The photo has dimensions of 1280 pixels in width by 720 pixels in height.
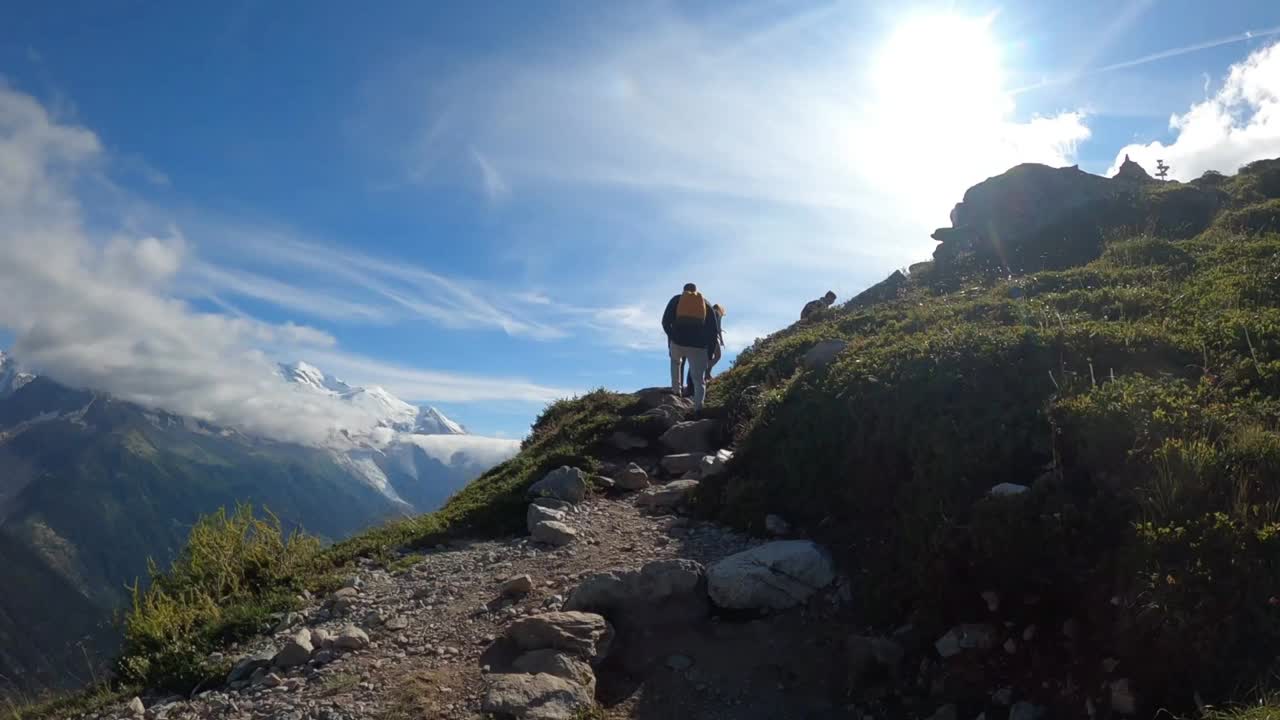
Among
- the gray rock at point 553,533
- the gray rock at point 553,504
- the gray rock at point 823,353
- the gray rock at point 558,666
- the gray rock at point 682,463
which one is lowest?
the gray rock at point 558,666

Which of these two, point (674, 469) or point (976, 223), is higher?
point (976, 223)

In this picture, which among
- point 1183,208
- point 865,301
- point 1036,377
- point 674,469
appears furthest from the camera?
point 865,301

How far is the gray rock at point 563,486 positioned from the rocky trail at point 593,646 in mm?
2394

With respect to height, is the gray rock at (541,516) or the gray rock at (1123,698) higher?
the gray rock at (541,516)

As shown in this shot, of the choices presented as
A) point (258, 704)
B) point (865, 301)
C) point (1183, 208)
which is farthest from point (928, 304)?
point (258, 704)

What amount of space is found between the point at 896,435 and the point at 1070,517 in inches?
112

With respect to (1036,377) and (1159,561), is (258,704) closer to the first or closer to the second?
(1159,561)

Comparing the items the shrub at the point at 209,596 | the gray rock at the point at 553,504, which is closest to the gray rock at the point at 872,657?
the gray rock at the point at 553,504

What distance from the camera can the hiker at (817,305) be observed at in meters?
26.3

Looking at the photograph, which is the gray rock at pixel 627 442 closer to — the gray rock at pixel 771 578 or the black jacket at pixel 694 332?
the black jacket at pixel 694 332

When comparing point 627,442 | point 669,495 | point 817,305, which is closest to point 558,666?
point 669,495

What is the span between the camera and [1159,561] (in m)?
5.68

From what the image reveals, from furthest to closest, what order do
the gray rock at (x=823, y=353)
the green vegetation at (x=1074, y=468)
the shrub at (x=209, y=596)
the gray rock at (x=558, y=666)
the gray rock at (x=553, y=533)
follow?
the gray rock at (x=823, y=353), the gray rock at (x=553, y=533), the shrub at (x=209, y=596), the gray rock at (x=558, y=666), the green vegetation at (x=1074, y=468)

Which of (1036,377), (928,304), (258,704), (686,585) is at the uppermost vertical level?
(928,304)
